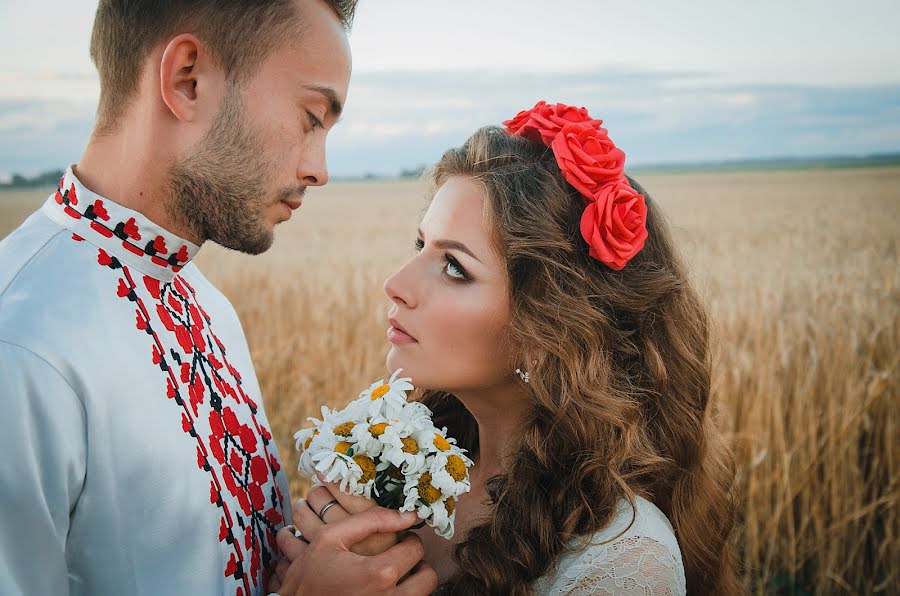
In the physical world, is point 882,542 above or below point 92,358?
below

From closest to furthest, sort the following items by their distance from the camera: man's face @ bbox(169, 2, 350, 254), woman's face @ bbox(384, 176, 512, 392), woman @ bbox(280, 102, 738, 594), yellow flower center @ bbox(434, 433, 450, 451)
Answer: yellow flower center @ bbox(434, 433, 450, 451) → man's face @ bbox(169, 2, 350, 254) → woman @ bbox(280, 102, 738, 594) → woman's face @ bbox(384, 176, 512, 392)

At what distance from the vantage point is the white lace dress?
86.4 inches

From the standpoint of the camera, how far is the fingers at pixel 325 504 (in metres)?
2.10

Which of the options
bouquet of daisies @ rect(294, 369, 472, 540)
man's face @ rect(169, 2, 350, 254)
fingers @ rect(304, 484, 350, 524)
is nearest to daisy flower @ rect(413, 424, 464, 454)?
bouquet of daisies @ rect(294, 369, 472, 540)

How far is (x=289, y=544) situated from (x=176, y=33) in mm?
1541

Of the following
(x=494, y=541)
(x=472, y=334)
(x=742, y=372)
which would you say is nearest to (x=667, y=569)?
(x=494, y=541)

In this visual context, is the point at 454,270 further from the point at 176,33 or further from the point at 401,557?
the point at 176,33

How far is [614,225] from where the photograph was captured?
8.03 ft

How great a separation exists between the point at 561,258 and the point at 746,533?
2765mm

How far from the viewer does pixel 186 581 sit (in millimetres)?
1961

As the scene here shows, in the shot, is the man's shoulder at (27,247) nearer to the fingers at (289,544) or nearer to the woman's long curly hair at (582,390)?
the fingers at (289,544)

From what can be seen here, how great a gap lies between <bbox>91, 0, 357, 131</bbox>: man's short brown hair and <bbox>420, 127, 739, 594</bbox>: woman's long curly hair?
862mm

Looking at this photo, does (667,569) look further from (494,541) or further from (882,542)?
(882,542)

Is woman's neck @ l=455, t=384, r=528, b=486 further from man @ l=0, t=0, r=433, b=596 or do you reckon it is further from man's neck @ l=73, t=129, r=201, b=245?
man's neck @ l=73, t=129, r=201, b=245
